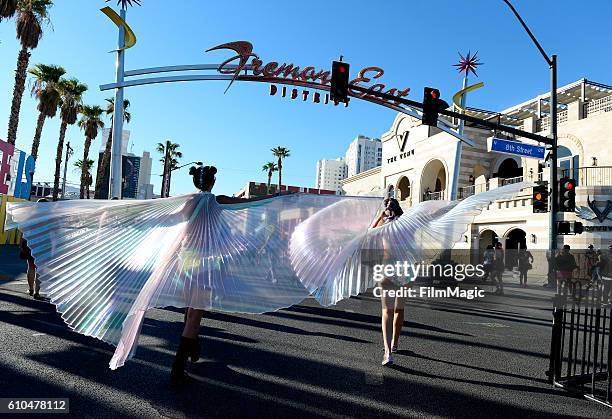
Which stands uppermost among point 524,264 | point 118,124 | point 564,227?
point 118,124

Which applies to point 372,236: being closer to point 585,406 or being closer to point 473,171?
point 585,406

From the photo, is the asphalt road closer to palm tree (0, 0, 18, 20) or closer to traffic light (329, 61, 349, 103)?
traffic light (329, 61, 349, 103)

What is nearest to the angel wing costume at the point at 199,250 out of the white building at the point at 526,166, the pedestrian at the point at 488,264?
the pedestrian at the point at 488,264

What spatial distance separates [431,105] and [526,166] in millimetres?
17651

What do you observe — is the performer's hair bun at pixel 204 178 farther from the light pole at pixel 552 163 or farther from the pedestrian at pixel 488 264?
the light pole at pixel 552 163

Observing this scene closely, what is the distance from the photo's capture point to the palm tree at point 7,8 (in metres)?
21.1

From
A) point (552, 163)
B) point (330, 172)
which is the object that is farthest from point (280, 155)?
point (330, 172)

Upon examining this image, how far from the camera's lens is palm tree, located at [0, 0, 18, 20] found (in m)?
21.1

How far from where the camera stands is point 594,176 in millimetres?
21250

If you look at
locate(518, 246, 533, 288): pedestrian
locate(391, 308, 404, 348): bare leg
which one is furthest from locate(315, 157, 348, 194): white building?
locate(391, 308, 404, 348): bare leg

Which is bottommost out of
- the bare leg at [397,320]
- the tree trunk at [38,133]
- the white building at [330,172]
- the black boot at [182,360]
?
the black boot at [182,360]

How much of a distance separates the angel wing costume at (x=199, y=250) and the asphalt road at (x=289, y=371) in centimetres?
76

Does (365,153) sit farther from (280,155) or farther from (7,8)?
(7,8)

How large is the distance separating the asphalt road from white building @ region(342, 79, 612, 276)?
8.78 metres
